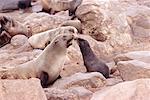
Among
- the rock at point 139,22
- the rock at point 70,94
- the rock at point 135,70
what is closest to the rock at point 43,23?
the rock at point 139,22

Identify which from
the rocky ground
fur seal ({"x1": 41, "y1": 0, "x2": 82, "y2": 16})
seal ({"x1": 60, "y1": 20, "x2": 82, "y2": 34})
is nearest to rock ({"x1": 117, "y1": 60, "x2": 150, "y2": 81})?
the rocky ground

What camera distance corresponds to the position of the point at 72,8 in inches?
502

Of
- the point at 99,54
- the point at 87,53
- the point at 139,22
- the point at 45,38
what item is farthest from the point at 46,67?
the point at 139,22

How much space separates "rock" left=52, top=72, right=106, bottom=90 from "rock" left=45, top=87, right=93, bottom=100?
44 cm

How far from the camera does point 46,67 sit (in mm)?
7125

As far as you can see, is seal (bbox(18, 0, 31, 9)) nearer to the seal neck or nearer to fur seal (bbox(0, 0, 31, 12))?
fur seal (bbox(0, 0, 31, 12))

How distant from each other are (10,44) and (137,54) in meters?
4.16

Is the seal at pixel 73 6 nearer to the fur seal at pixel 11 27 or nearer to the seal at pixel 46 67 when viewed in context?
the fur seal at pixel 11 27

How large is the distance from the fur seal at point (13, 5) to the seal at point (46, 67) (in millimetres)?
9125

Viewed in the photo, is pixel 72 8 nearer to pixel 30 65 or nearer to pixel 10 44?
pixel 10 44

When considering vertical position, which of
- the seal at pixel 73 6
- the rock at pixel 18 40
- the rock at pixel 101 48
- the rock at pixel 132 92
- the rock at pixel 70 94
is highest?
the rock at pixel 132 92

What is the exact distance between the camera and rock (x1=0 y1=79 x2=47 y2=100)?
4402 mm

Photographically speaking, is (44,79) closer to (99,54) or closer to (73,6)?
(99,54)

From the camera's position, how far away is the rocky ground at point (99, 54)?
457cm
